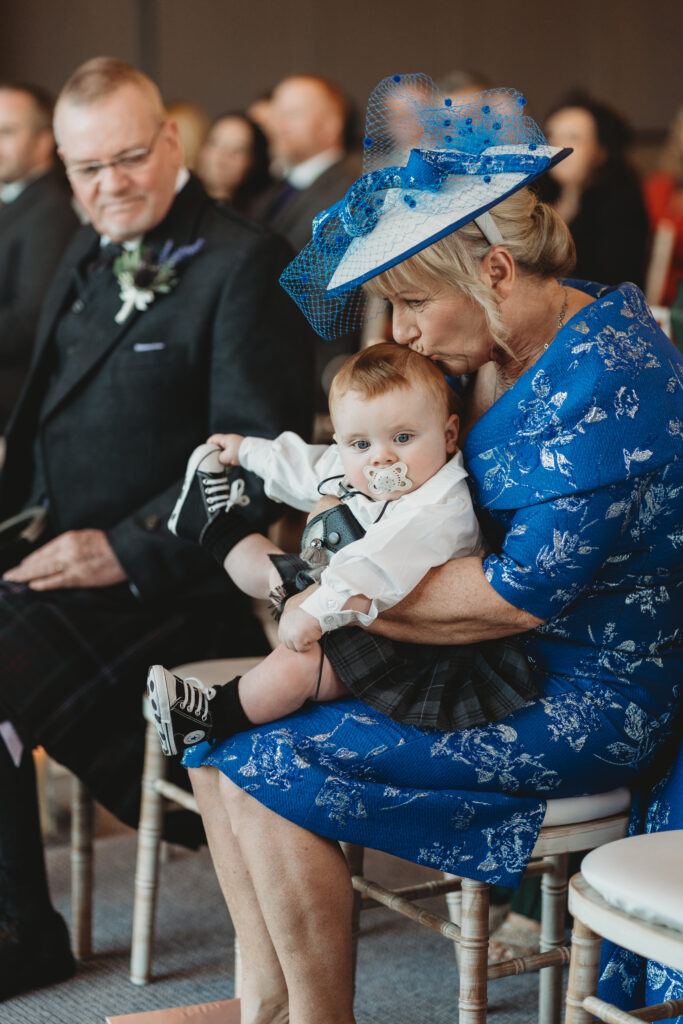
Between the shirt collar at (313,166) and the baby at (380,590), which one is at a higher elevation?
the baby at (380,590)

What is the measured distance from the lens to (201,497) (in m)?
1.92

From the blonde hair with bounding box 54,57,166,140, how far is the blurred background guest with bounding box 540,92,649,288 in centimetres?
209

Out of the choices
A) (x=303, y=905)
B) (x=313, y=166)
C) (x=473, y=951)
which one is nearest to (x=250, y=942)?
(x=303, y=905)

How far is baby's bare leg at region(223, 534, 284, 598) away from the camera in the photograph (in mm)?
1876

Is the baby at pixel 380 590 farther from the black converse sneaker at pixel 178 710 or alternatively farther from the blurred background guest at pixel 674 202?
the blurred background guest at pixel 674 202

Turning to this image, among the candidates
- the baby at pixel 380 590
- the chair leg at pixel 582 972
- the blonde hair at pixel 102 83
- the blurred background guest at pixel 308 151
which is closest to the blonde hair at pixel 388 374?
the baby at pixel 380 590

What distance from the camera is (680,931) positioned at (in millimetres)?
1286

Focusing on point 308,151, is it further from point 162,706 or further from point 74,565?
point 162,706

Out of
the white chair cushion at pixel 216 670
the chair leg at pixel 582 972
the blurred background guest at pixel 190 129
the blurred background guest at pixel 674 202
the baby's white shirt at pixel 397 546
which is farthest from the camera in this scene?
the blurred background guest at pixel 190 129

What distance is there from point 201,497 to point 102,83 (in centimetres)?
95

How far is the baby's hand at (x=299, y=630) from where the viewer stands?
5.16 ft

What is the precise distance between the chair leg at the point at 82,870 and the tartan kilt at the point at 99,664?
0.25ft

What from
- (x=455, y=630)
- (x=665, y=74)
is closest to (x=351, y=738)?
(x=455, y=630)

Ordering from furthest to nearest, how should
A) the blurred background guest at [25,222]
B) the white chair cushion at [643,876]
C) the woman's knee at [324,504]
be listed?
the blurred background guest at [25,222] < the woman's knee at [324,504] < the white chair cushion at [643,876]
